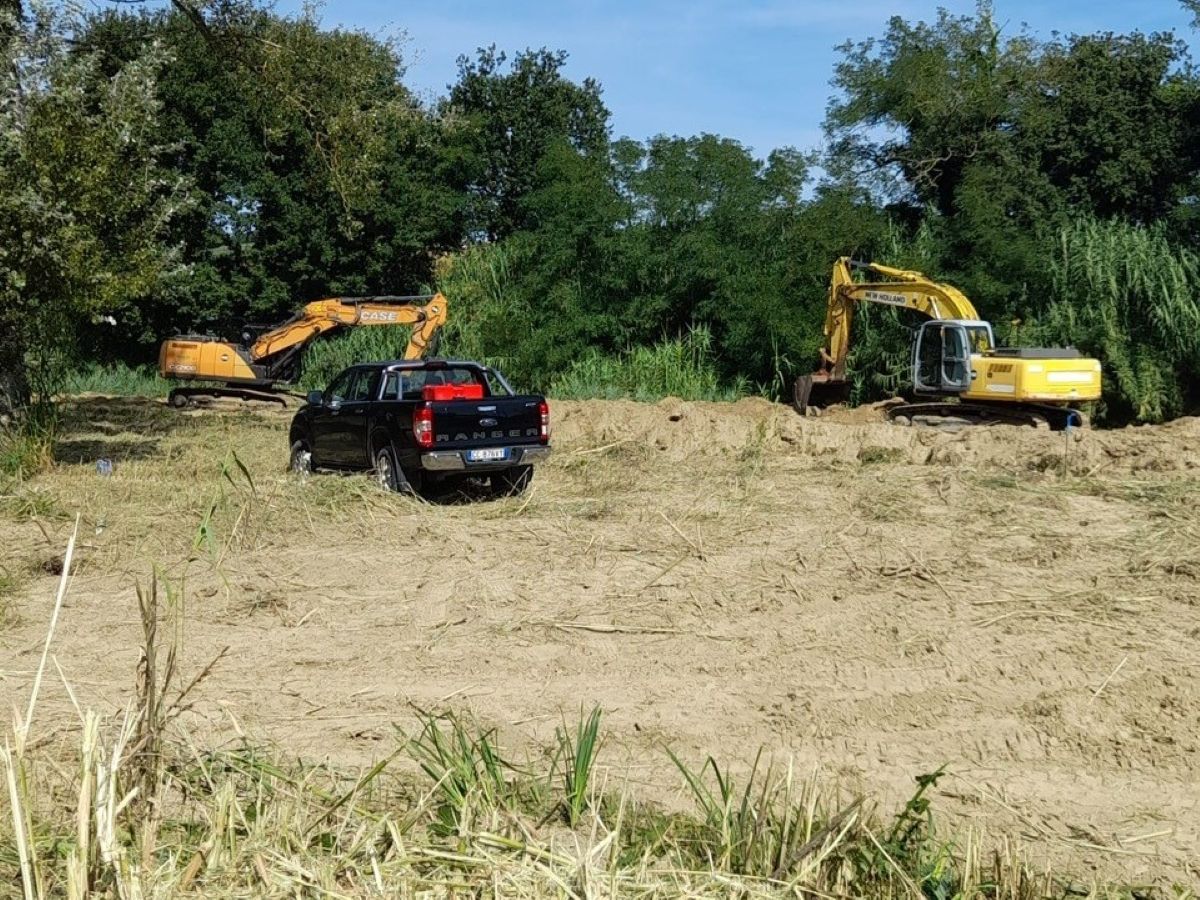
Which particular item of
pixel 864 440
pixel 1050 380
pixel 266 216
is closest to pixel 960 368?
pixel 1050 380

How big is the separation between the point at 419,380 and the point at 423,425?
1524mm

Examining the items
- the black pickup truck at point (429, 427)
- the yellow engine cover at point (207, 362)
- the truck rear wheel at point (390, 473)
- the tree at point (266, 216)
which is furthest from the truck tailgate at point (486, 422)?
the tree at point (266, 216)

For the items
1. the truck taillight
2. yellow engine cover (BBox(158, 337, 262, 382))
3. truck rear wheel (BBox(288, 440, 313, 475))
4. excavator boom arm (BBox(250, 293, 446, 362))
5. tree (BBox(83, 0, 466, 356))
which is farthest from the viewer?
tree (BBox(83, 0, 466, 356))

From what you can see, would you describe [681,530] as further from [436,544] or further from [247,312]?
[247,312]

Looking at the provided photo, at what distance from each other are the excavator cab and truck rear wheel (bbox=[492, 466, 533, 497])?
1052cm

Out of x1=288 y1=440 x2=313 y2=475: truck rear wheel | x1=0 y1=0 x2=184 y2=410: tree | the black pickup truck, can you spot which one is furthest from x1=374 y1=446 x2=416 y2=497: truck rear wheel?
x1=0 y1=0 x2=184 y2=410: tree

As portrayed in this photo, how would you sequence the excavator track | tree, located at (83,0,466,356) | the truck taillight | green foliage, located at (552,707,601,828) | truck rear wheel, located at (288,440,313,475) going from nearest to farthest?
green foliage, located at (552,707,601,828)
the truck taillight
truck rear wheel, located at (288,440,313,475)
the excavator track
tree, located at (83,0,466,356)

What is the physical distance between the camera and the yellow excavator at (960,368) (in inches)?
872

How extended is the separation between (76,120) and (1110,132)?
24.7 meters

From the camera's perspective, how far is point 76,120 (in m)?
14.7

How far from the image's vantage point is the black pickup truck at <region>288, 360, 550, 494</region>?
14.1m

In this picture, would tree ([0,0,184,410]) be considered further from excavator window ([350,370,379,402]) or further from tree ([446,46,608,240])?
tree ([446,46,608,240])

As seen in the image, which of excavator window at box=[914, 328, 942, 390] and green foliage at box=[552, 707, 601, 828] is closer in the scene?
green foliage at box=[552, 707, 601, 828]

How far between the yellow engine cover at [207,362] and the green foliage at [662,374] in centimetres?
676
